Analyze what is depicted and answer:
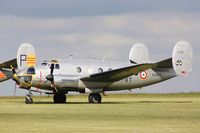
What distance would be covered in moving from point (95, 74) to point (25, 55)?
9973mm

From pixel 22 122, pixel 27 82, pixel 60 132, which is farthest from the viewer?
pixel 27 82

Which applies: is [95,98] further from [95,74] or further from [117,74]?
[117,74]

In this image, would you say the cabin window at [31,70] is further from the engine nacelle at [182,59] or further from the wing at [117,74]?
the engine nacelle at [182,59]

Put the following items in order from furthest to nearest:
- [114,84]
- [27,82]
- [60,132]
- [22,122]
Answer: [114,84], [27,82], [22,122], [60,132]

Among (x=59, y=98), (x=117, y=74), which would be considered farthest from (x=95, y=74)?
(x=59, y=98)

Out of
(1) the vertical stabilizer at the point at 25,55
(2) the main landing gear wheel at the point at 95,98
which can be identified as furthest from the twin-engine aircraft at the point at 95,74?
(1) the vertical stabilizer at the point at 25,55

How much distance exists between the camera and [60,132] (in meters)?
20.4

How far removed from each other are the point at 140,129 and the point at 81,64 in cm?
2683

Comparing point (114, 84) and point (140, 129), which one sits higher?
point (114, 84)

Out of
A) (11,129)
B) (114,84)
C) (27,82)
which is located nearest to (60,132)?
(11,129)

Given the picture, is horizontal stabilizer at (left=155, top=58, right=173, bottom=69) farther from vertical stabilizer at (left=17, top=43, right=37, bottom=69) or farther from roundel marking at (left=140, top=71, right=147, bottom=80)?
vertical stabilizer at (left=17, top=43, right=37, bottom=69)

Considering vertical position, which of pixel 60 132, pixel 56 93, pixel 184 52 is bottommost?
pixel 60 132

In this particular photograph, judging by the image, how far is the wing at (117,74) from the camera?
46.1 meters

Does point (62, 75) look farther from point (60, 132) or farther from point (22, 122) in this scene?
point (60, 132)
